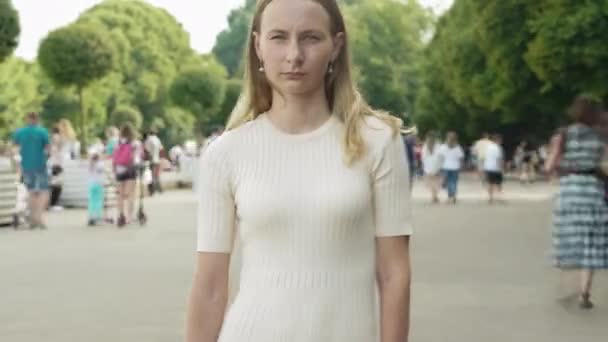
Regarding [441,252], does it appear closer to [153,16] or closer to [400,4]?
[400,4]

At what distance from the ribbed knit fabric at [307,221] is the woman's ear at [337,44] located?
134 millimetres

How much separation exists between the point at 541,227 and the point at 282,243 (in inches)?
783

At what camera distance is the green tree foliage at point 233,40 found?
14100 cm

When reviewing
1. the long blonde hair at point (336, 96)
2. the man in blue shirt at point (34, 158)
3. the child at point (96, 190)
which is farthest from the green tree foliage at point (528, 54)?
the long blonde hair at point (336, 96)

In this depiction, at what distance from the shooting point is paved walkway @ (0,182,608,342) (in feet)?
30.8

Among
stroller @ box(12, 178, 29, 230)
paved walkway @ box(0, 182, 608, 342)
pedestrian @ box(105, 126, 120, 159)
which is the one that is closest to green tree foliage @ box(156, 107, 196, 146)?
pedestrian @ box(105, 126, 120, 159)

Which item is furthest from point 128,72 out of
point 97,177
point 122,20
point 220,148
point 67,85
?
point 220,148

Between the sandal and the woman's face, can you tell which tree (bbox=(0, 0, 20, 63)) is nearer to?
the sandal

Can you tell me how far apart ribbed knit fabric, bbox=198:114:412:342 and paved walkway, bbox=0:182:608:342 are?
6.10m

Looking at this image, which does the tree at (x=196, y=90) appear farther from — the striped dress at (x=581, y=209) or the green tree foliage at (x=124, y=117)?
the striped dress at (x=581, y=209)

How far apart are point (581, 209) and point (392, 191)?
29.0 feet

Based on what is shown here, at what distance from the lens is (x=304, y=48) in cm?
277

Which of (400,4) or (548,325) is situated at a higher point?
(400,4)

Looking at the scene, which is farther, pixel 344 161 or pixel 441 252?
pixel 441 252
